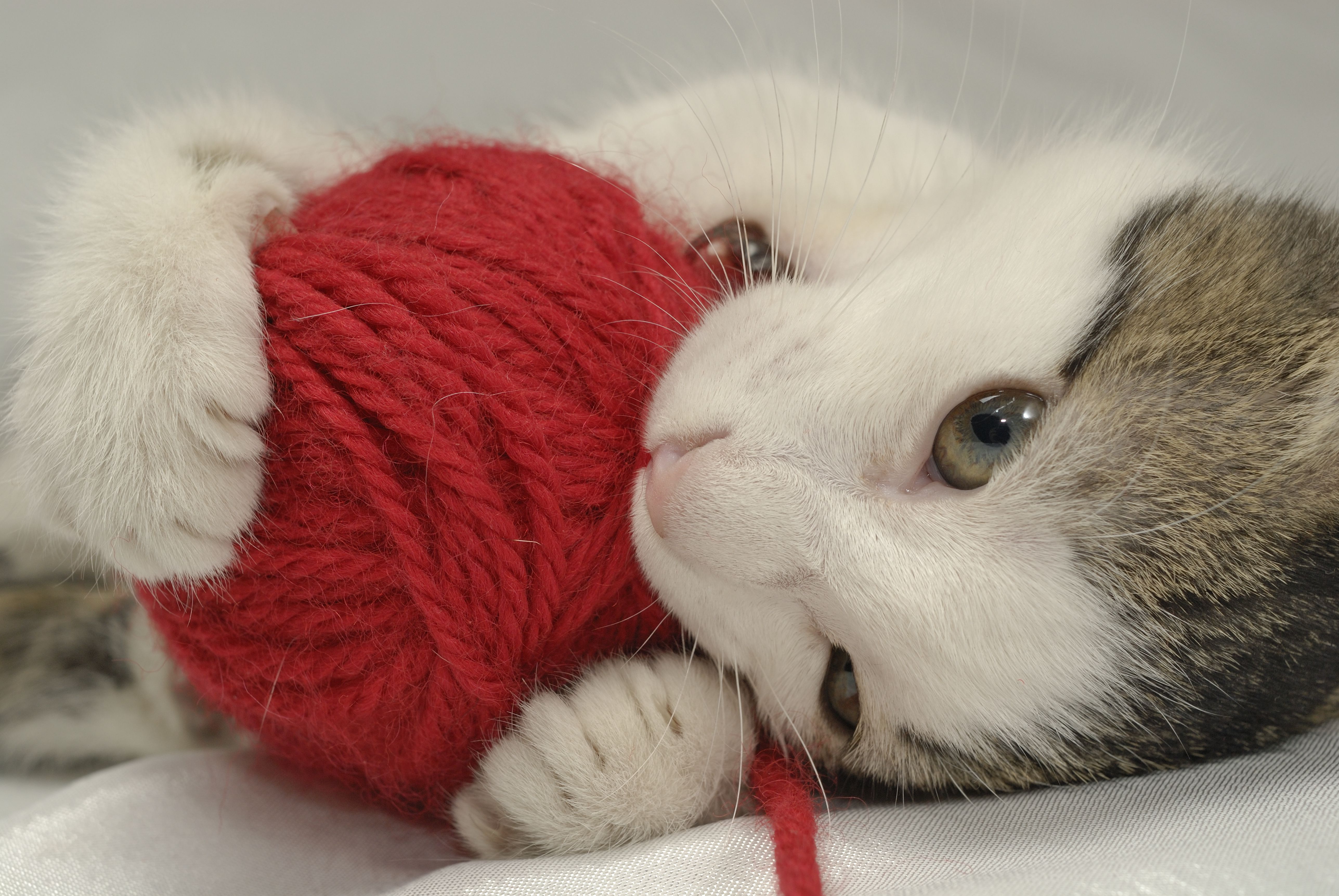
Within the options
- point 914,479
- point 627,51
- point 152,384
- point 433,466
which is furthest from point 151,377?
point 627,51

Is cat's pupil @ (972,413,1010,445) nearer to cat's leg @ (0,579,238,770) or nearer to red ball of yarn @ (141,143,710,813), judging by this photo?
red ball of yarn @ (141,143,710,813)

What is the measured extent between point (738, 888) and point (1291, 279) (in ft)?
2.12

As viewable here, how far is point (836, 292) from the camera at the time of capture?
0.84 metres

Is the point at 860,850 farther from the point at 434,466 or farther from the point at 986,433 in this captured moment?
the point at 434,466

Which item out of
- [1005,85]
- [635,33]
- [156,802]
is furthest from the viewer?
[635,33]

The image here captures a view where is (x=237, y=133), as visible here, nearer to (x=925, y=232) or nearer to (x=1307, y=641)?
(x=925, y=232)

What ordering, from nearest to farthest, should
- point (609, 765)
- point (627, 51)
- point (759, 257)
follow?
point (609, 765), point (759, 257), point (627, 51)

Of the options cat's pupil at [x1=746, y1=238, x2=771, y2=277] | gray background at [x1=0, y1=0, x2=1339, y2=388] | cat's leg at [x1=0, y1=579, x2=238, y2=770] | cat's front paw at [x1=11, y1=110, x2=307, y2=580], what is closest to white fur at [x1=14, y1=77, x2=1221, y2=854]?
cat's front paw at [x1=11, y1=110, x2=307, y2=580]

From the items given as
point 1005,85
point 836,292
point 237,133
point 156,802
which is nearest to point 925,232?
point 836,292

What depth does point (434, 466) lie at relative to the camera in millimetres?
740

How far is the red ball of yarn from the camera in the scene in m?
A: 0.74

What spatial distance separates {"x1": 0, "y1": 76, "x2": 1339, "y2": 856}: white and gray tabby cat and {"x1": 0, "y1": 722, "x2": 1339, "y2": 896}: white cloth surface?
Result: 0.11ft

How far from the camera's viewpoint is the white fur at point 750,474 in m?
0.72

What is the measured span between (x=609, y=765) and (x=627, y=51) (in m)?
1.22
